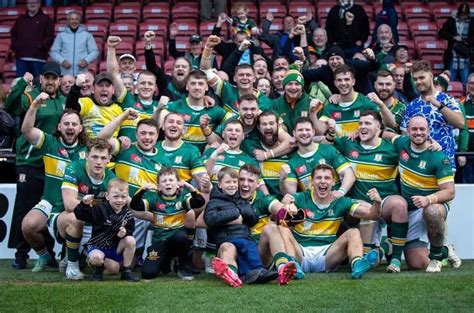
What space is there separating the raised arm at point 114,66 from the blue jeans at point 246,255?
106 inches

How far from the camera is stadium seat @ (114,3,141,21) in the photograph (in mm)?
17578

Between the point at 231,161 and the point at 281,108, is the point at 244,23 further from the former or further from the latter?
the point at 231,161

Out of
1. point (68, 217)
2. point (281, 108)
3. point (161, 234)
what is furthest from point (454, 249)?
point (68, 217)

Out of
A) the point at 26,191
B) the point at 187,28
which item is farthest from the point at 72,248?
the point at 187,28

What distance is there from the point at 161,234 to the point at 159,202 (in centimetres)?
31

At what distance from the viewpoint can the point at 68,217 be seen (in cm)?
1005

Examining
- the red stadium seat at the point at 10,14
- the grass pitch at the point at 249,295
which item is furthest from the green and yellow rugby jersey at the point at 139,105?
the red stadium seat at the point at 10,14

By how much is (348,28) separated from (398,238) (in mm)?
5237

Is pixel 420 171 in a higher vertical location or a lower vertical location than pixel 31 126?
lower

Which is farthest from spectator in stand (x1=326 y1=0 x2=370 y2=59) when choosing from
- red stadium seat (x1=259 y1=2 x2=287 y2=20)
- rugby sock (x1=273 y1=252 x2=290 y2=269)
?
rugby sock (x1=273 y1=252 x2=290 y2=269)

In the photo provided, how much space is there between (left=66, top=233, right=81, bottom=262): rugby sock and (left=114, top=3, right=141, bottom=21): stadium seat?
27.1 ft

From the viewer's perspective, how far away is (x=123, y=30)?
17.1 meters

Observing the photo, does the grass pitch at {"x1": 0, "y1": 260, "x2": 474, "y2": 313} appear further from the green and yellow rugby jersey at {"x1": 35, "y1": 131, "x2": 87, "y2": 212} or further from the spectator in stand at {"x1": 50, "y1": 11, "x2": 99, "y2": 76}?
the spectator in stand at {"x1": 50, "y1": 11, "x2": 99, "y2": 76}

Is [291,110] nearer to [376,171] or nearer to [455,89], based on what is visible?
[376,171]
